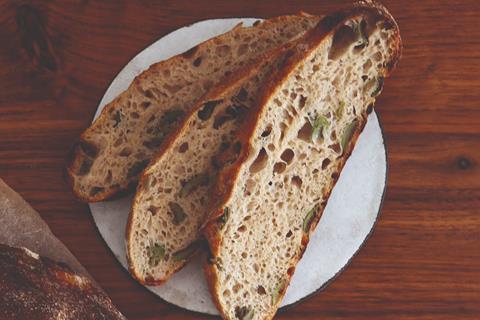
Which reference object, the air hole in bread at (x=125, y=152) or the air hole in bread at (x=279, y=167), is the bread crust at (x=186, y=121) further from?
the air hole in bread at (x=279, y=167)

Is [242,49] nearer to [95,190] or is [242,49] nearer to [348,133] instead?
[348,133]

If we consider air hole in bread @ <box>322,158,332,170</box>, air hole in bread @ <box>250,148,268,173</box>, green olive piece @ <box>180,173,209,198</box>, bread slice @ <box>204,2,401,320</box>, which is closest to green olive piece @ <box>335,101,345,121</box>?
bread slice @ <box>204,2,401,320</box>

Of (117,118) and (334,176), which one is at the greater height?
(117,118)

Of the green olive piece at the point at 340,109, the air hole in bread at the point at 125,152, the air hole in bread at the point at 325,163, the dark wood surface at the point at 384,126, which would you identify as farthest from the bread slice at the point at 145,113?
the air hole in bread at the point at 325,163

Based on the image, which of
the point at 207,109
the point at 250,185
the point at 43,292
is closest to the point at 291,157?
the point at 250,185

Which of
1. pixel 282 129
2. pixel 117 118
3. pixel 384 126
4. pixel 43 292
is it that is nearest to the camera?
pixel 43 292

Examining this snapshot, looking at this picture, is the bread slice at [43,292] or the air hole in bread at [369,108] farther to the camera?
the air hole in bread at [369,108]
